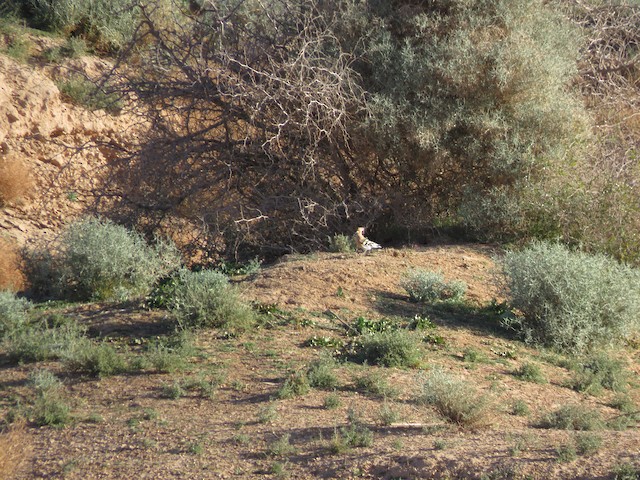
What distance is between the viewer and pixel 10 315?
7.73m

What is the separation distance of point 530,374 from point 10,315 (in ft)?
15.3

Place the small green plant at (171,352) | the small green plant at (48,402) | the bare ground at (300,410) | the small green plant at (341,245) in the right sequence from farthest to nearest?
the small green plant at (341,245) → the small green plant at (171,352) → the small green plant at (48,402) → the bare ground at (300,410)

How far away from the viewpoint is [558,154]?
432 inches

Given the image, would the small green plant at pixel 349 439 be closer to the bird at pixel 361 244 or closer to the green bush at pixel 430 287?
the green bush at pixel 430 287

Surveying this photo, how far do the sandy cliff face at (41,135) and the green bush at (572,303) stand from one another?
11.0 metres

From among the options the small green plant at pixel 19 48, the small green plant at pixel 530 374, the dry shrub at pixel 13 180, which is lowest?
the small green plant at pixel 530 374

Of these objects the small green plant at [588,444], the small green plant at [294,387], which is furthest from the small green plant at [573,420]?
the small green plant at [294,387]

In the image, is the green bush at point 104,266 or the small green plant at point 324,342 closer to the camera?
the small green plant at point 324,342

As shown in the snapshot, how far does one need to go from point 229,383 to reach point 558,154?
6432mm

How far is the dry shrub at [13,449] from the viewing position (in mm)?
4945

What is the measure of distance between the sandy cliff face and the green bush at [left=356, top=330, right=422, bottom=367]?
36.7 feet

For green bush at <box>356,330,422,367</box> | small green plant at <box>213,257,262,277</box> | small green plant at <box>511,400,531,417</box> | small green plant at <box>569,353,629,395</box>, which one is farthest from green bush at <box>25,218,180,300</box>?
small green plant at <box>569,353,629,395</box>

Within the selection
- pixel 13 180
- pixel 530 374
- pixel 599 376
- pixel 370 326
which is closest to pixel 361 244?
pixel 370 326

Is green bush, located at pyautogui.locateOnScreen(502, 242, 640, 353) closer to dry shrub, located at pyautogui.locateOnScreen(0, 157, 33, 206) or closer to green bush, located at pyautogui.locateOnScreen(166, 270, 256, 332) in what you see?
green bush, located at pyautogui.locateOnScreen(166, 270, 256, 332)
